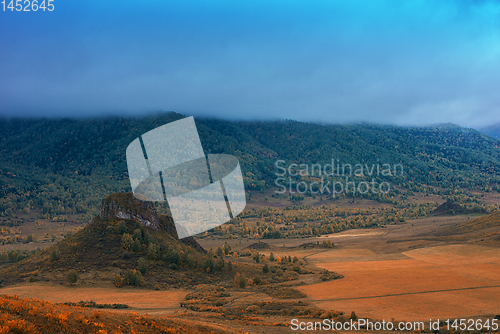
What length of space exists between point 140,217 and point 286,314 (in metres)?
39.4

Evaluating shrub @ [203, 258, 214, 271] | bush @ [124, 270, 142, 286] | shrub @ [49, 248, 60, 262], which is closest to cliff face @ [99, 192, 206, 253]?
shrub @ [49, 248, 60, 262]

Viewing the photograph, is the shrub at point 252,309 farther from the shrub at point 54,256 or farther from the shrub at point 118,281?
the shrub at point 54,256

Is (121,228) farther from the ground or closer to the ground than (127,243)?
farther from the ground

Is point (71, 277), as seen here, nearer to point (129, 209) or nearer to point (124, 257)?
point (124, 257)

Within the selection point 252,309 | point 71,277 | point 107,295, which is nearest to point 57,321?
point 252,309

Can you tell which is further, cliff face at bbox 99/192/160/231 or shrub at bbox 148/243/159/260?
cliff face at bbox 99/192/160/231

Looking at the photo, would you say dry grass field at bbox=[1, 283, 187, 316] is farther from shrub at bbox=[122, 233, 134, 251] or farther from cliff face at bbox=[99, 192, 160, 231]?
cliff face at bbox=[99, 192, 160, 231]

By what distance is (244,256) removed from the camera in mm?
94625

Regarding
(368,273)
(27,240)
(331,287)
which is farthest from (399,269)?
(27,240)

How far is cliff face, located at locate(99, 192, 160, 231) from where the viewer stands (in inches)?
2625

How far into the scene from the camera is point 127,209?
6675 cm

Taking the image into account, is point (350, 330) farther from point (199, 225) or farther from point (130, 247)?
point (199, 225)

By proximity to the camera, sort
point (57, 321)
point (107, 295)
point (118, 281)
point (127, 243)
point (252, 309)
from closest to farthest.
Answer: point (57, 321), point (252, 309), point (107, 295), point (118, 281), point (127, 243)

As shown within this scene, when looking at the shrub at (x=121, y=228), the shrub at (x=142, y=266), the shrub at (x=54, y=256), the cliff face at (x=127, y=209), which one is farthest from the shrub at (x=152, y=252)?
the shrub at (x=54, y=256)
